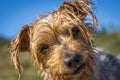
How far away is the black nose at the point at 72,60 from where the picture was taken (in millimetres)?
12094

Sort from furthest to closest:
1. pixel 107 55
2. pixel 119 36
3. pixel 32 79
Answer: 1. pixel 119 36
2. pixel 32 79
3. pixel 107 55

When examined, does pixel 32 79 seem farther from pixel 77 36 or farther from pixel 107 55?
pixel 77 36

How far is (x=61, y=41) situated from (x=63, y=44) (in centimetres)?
9

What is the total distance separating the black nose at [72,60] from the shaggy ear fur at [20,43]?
5.23 ft

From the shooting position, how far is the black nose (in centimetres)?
1209

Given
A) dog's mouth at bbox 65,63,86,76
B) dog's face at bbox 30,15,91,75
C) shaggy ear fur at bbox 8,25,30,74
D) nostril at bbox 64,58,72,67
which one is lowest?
dog's mouth at bbox 65,63,86,76

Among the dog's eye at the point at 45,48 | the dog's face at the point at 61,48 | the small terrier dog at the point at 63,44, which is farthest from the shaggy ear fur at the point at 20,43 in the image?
the dog's eye at the point at 45,48

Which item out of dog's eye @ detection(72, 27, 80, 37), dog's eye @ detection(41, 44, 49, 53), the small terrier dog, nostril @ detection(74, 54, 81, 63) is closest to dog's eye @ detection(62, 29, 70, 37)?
the small terrier dog

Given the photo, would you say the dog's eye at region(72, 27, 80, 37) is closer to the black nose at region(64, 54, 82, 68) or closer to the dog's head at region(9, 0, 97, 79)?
the dog's head at region(9, 0, 97, 79)

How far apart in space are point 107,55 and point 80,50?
11.2 feet

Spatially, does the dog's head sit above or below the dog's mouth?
above

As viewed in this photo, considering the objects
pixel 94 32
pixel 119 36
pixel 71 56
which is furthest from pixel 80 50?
pixel 119 36

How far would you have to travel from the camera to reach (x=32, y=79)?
90.9 ft

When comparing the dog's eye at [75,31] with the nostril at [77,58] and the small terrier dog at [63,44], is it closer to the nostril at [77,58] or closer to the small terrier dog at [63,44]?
the small terrier dog at [63,44]
